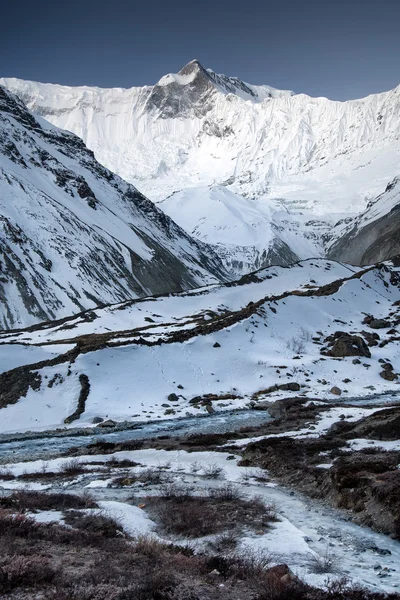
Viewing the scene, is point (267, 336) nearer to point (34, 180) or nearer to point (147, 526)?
point (147, 526)

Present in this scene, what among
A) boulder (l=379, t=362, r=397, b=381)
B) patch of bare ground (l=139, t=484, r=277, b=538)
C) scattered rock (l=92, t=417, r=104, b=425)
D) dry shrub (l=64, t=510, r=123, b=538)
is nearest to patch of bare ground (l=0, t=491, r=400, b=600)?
dry shrub (l=64, t=510, r=123, b=538)

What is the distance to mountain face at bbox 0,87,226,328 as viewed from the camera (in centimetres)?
12646

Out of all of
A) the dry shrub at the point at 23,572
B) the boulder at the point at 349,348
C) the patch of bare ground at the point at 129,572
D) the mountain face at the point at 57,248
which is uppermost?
the mountain face at the point at 57,248

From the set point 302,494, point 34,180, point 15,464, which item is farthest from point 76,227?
point 302,494

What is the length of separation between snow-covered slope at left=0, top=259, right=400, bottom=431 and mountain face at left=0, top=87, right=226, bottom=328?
151 ft

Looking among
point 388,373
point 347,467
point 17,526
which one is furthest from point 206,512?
point 388,373

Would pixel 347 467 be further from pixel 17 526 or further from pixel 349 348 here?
pixel 349 348

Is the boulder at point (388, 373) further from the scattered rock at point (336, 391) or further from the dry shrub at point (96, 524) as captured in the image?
the dry shrub at point (96, 524)

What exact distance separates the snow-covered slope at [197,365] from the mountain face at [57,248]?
46.0m

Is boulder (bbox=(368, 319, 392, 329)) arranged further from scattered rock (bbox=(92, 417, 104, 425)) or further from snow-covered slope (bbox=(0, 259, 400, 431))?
scattered rock (bbox=(92, 417, 104, 425))

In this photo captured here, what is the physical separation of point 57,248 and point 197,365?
107 m

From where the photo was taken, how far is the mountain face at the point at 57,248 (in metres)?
126

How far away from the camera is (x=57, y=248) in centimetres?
14762

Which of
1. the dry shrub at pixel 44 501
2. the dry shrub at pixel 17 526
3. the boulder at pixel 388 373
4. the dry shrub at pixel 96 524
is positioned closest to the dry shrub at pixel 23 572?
the dry shrub at pixel 17 526
